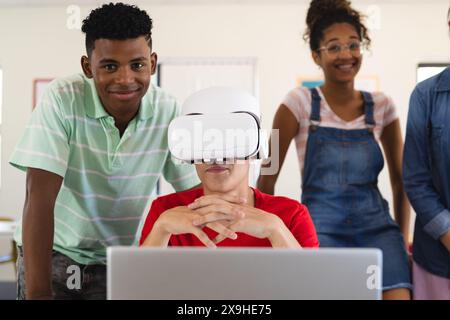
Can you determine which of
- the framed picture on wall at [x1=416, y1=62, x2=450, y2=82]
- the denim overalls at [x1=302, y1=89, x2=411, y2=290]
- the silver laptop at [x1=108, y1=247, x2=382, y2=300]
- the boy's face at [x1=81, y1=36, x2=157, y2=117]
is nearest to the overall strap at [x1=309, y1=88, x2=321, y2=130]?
the denim overalls at [x1=302, y1=89, x2=411, y2=290]

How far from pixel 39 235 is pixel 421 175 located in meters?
0.80

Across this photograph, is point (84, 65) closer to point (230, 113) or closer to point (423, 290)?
point (230, 113)

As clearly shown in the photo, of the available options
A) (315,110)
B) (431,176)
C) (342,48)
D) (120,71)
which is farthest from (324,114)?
(120,71)

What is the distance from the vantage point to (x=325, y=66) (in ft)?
3.80

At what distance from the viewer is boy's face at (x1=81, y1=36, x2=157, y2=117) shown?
1038mm

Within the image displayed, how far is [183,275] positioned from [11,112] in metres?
0.67

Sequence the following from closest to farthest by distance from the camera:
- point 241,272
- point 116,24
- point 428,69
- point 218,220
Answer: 1. point 241,272
2. point 218,220
3. point 116,24
4. point 428,69

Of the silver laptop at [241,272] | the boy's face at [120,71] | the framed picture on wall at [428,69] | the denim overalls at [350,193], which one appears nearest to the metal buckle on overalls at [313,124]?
the denim overalls at [350,193]

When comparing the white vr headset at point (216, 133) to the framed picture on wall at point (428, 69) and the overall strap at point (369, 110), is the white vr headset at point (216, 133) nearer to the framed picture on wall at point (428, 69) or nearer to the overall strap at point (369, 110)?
the overall strap at point (369, 110)

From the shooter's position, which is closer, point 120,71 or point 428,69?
point 120,71

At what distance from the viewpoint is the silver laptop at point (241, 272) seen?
0.68 meters

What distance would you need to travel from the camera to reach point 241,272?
0.70 metres

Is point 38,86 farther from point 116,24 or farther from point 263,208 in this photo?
point 263,208

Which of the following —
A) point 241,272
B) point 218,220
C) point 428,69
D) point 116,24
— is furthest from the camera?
point 428,69
